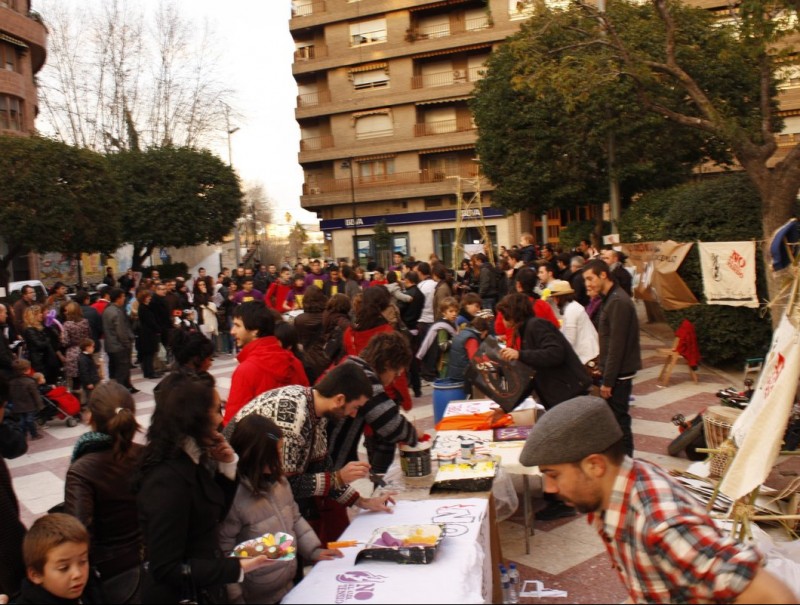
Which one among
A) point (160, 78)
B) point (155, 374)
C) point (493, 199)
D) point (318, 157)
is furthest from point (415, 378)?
point (318, 157)

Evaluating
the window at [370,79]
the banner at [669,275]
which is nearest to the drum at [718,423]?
the banner at [669,275]

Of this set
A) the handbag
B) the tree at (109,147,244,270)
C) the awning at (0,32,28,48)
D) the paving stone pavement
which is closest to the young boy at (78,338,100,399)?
the paving stone pavement

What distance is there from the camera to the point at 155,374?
1466 cm

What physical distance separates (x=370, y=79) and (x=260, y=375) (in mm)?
43379

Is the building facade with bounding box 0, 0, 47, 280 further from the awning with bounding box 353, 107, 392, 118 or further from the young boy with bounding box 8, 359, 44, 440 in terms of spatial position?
the young boy with bounding box 8, 359, 44, 440

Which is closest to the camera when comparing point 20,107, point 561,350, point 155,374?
point 561,350

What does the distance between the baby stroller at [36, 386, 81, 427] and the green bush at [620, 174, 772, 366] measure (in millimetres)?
9829

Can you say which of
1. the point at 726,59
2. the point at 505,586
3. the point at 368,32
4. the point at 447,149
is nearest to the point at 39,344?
the point at 505,586

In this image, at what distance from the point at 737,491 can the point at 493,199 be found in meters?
25.9

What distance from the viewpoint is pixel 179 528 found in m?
2.77

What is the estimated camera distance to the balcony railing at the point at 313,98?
47.7m

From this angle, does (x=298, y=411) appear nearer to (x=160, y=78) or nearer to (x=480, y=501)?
(x=480, y=501)

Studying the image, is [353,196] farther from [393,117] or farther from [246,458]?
[246,458]

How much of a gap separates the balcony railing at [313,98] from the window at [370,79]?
2.16 m
